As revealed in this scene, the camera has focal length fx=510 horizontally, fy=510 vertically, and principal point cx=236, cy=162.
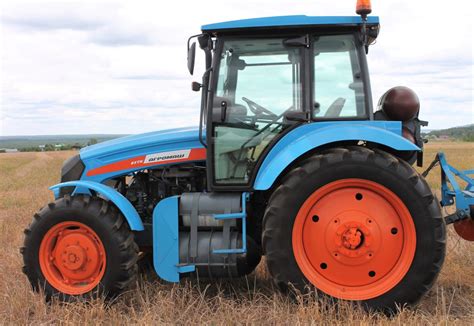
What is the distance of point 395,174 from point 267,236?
3.83ft

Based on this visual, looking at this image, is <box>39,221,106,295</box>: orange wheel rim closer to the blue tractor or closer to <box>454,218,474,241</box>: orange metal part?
the blue tractor

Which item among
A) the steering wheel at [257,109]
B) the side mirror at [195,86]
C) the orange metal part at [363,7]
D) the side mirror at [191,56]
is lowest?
the steering wheel at [257,109]

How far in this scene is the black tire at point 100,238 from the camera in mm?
4621

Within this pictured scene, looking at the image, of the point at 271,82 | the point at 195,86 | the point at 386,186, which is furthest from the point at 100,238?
the point at 386,186

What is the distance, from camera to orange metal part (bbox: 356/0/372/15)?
166 inches

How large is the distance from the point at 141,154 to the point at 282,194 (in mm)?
1644

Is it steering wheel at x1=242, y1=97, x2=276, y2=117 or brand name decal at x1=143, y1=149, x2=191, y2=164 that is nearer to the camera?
steering wheel at x1=242, y1=97, x2=276, y2=117

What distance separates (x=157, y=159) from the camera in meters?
5.07

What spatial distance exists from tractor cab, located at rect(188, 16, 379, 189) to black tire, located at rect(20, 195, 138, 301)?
0.97 m

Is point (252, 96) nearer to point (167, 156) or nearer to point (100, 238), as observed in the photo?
point (167, 156)

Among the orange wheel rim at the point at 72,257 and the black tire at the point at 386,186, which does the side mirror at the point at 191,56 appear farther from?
the orange wheel rim at the point at 72,257

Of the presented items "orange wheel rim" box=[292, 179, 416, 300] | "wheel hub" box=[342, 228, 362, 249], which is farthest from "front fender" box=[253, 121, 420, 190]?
"wheel hub" box=[342, 228, 362, 249]

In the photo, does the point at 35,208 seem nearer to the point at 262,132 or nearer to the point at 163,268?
the point at 163,268

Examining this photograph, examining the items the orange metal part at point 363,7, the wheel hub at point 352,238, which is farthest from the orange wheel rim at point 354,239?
the orange metal part at point 363,7
